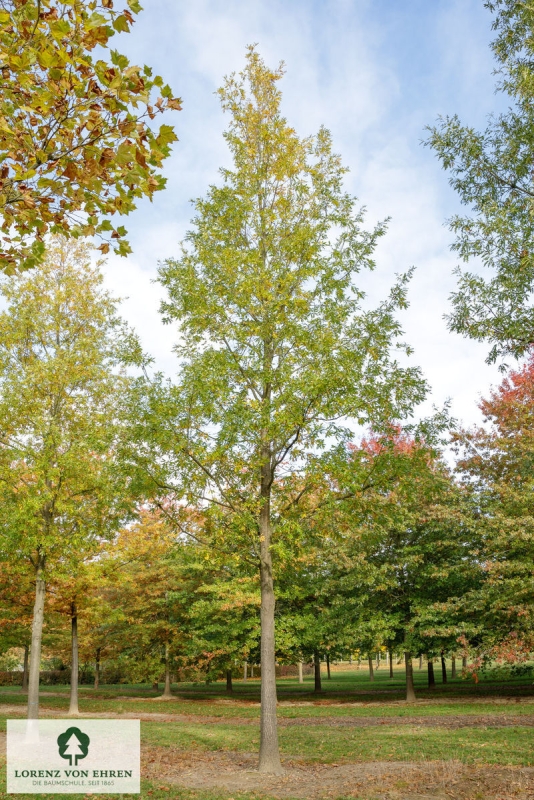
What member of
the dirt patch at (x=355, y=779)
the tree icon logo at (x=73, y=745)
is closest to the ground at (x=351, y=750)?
the dirt patch at (x=355, y=779)

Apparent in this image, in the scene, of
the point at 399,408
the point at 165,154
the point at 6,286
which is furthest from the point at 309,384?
the point at 6,286

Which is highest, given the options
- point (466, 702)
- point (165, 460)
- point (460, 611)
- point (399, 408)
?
point (399, 408)

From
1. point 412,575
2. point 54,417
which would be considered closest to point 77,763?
point 54,417

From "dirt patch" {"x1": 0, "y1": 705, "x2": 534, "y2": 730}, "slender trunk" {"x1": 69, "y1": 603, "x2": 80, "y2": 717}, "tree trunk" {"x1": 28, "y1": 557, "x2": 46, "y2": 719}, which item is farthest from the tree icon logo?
"slender trunk" {"x1": 69, "y1": 603, "x2": 80, "y2": 717}

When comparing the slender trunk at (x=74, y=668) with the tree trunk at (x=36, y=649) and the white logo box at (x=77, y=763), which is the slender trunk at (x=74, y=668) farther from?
the white logo box at (x=77, y=763)

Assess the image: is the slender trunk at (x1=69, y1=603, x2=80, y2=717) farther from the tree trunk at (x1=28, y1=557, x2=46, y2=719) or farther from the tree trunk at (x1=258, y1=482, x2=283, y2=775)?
the tree trunk at (x1=258, y1=482, x2=283, y2=775)

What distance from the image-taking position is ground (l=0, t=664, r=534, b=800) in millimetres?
7914

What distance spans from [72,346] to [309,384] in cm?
844

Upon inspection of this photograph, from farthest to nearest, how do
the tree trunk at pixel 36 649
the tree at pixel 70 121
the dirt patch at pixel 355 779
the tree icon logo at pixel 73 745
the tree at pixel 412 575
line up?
the tree at pixel 412 575 → the tree trunk at pixel 36 649 → the tree icon logo at pixel 73 745 → the dirt patch at pixel 355 779 → the tree at pixel 70 121

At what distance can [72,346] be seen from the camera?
50.2 ft

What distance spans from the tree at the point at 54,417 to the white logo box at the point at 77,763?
2.19m

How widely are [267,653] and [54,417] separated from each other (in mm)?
7841

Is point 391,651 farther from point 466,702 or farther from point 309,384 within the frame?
point 309,384

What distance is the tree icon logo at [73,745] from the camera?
363 inches
